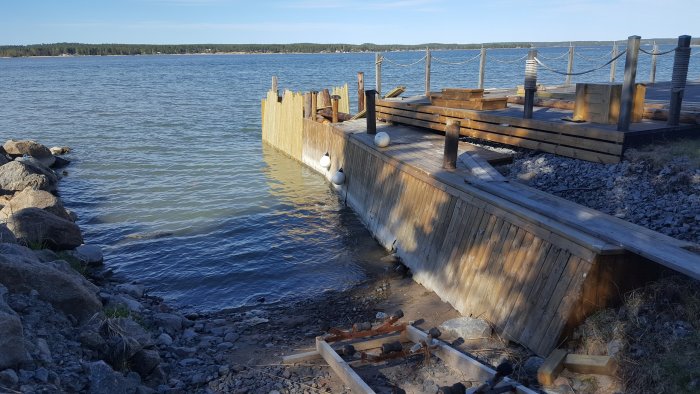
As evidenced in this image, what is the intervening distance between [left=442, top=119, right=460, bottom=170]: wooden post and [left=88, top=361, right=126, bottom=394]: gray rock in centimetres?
702

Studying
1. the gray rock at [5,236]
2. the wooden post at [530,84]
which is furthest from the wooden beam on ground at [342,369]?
the wooden post at [530,84]

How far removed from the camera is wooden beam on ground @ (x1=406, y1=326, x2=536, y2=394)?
5860 mm

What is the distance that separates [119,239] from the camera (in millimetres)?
14203

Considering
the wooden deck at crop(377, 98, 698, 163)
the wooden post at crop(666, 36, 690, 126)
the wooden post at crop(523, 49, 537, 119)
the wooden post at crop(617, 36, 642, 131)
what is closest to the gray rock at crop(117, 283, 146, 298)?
the wooden deck at crop(377, 98, 698, 163)

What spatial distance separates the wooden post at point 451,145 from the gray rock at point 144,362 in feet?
20.8

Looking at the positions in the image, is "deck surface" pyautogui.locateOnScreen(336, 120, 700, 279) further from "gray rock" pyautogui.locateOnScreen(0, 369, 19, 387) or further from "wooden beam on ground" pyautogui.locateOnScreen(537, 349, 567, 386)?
"gray rock" pyautogui.locateOnScreen(0, 369, 19, 387)

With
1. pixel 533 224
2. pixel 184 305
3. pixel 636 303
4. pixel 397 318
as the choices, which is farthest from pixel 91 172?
pixel 636 303

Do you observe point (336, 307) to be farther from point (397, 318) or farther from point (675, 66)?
point (675, 66)

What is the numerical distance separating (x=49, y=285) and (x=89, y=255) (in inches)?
202

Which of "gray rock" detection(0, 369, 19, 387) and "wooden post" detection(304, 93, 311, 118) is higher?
"wooden post" detection(304, 93, 311, 118)

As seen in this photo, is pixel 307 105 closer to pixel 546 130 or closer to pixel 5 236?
pixel 546 130

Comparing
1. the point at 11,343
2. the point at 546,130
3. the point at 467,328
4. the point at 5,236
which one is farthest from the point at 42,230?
the point at 546,130

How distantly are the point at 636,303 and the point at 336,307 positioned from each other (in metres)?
5.00

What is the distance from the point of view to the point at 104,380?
556cm
